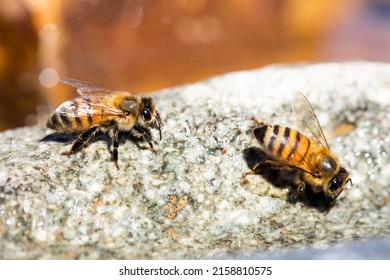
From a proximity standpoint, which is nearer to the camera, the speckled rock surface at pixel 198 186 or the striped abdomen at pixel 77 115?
the speckled rock surface at pixel 198 186

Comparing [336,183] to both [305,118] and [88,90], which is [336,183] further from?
[88,90]

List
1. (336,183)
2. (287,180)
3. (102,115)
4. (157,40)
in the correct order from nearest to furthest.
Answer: (336,183) → (102,115) → (287,180) → (157,40)

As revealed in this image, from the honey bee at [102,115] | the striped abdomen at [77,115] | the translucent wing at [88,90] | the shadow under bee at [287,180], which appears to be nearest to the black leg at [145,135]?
the honey bee at [102,115]

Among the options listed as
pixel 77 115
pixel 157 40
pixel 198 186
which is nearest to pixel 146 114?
pixel 77 115

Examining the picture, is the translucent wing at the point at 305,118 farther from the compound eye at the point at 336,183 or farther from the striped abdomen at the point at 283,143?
the compound eye at the point at 336,183

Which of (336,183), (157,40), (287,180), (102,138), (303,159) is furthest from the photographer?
(157,40)

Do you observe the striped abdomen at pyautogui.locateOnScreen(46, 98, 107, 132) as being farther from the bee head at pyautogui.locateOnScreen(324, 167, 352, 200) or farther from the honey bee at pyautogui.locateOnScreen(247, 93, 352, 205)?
the bee head at pyautogui.locateOnScreen(324, 167, 352, 200)
